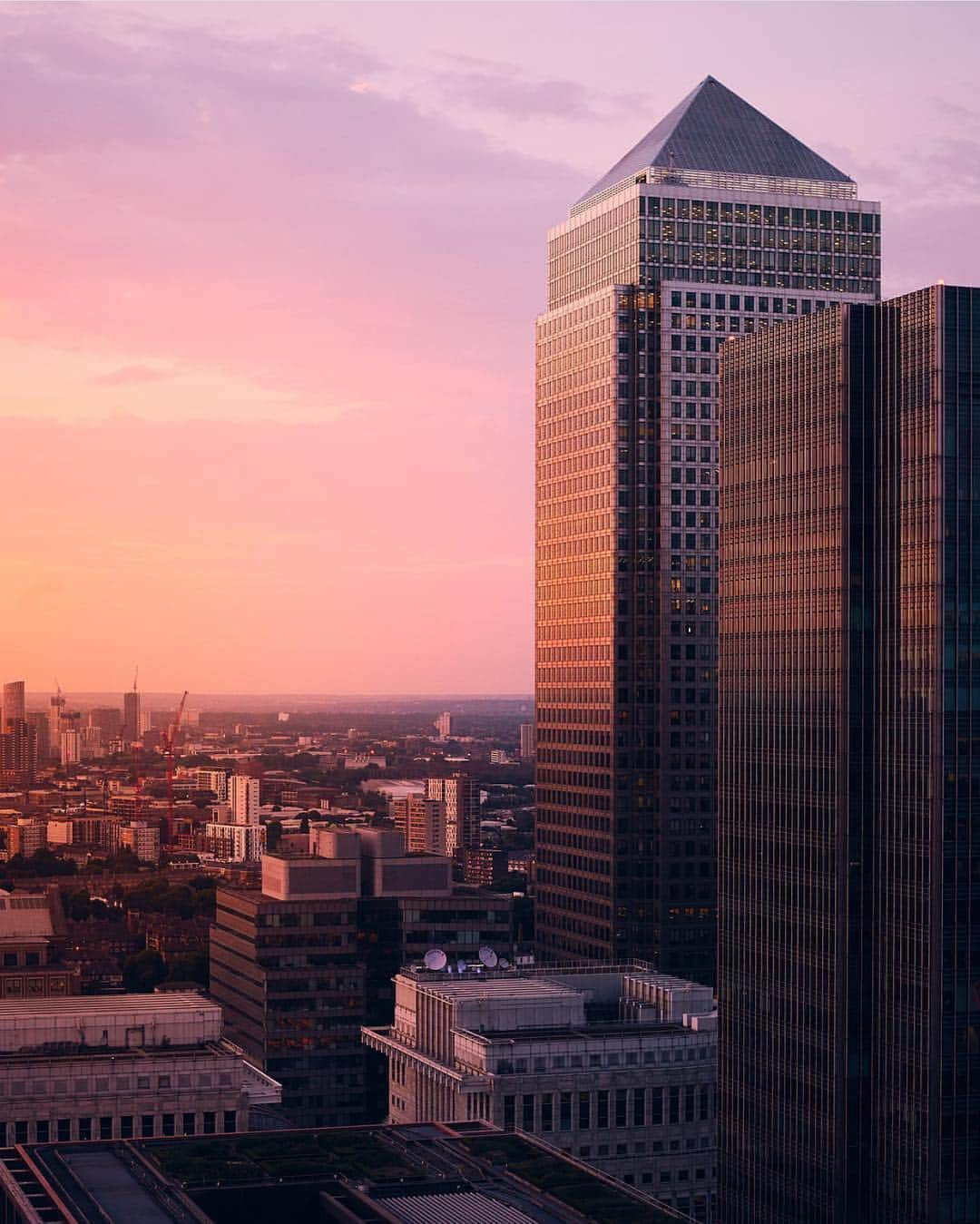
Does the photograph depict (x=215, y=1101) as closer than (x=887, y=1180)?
No

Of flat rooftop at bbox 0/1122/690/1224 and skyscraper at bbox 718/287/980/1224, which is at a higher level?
skyscraper at bbox 718/287/980/1224

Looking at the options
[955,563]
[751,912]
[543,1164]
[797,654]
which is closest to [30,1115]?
[543,1164]

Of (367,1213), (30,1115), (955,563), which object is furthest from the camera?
(30,1115)

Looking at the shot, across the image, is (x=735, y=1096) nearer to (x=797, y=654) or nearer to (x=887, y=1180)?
(x=887, y=1180)

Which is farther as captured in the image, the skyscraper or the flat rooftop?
the skyscraper

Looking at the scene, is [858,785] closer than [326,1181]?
No

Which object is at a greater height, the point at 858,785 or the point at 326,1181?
the point at 858,785

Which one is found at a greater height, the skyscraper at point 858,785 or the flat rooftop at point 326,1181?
the skyscraper at point 858,785

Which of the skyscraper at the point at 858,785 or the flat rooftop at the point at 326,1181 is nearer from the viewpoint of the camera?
the flat rooftop at the point at 326,1181
